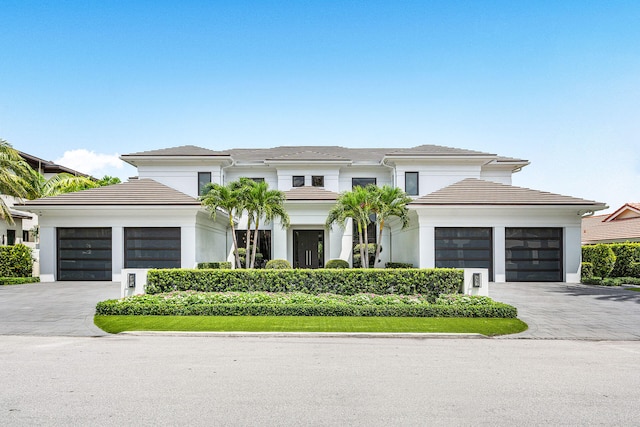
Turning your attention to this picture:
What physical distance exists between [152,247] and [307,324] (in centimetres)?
1421

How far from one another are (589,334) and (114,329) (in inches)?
409

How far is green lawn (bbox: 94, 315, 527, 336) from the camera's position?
1000 cm

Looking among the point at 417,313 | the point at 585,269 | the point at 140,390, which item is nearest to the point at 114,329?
the point at 140,390

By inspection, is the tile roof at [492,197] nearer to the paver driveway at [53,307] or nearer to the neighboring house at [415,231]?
the neighboring house at [415,231]

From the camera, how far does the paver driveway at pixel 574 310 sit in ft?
33.3

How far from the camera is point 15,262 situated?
2262cm

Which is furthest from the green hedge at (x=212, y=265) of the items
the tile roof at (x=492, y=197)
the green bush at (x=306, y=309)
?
the tile roof at (x=492, y=197)

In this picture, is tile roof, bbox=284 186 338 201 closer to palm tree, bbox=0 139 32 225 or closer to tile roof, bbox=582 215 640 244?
palm tree, bbox=0 139 32 225

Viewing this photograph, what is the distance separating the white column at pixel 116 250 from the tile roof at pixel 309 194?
8.97m

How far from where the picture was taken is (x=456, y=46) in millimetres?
17219

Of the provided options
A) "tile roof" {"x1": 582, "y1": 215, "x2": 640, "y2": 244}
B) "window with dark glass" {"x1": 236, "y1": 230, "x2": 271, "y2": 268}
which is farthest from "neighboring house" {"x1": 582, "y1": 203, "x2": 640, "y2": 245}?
"window with dark glass" {"x1": 236, "y1": 230, "x2": 271, "y2": 268}

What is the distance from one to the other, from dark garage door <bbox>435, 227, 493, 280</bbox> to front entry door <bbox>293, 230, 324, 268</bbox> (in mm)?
9123

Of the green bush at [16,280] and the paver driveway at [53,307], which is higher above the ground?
the paver driveway at [53,307]

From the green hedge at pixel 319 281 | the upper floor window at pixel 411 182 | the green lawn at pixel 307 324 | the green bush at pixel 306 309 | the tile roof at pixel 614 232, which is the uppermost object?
the upper floor window at pixel 411 182
